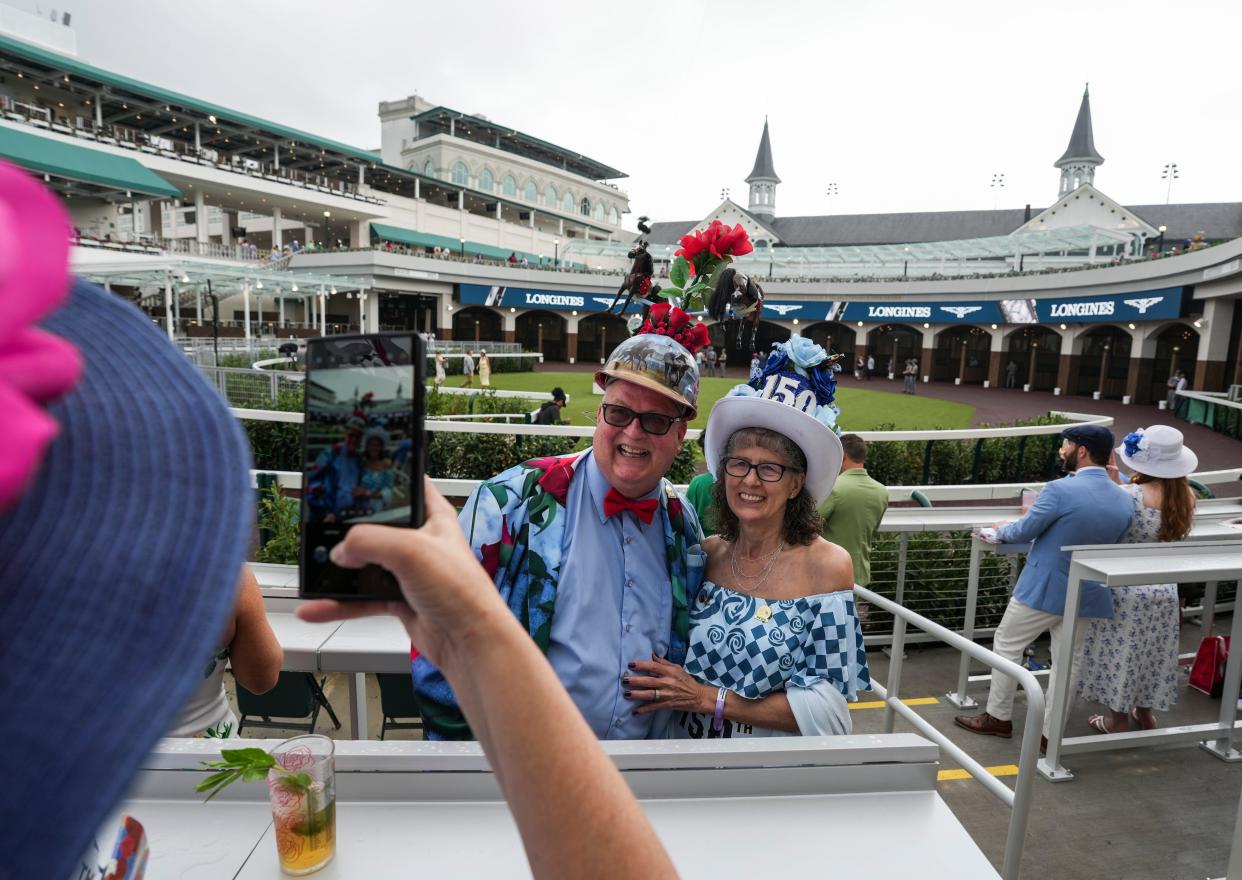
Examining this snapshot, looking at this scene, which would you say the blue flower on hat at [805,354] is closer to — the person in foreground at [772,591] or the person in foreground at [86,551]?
the person in foreground at [772,591]

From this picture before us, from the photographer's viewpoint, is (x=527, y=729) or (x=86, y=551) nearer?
(x=86, y=551)

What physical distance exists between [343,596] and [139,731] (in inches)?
12.5

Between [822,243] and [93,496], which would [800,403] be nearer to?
[93,496]

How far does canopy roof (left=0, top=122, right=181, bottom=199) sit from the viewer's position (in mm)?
22875

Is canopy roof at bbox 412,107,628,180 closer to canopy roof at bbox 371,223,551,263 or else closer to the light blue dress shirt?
canopy roof at bbox 371,223,551,263

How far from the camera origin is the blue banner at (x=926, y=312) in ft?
104

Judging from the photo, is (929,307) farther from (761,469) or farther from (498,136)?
(498,136)

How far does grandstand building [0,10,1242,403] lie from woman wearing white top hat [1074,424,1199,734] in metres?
15.3

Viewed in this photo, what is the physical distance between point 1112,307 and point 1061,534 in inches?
1071

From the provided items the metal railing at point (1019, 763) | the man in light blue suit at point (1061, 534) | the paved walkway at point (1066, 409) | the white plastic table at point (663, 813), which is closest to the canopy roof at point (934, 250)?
the paved walkway at point (1066, 409)

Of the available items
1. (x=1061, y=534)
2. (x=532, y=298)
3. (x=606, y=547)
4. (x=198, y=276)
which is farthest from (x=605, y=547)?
(x=532, y=298)

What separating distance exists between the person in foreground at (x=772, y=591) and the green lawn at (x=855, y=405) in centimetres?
1212

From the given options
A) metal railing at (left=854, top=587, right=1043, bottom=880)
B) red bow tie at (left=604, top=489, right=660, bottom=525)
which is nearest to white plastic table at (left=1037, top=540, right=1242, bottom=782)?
metal railing at (left=854, top=587, right=1043, bottom=880)

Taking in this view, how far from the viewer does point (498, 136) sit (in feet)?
184
